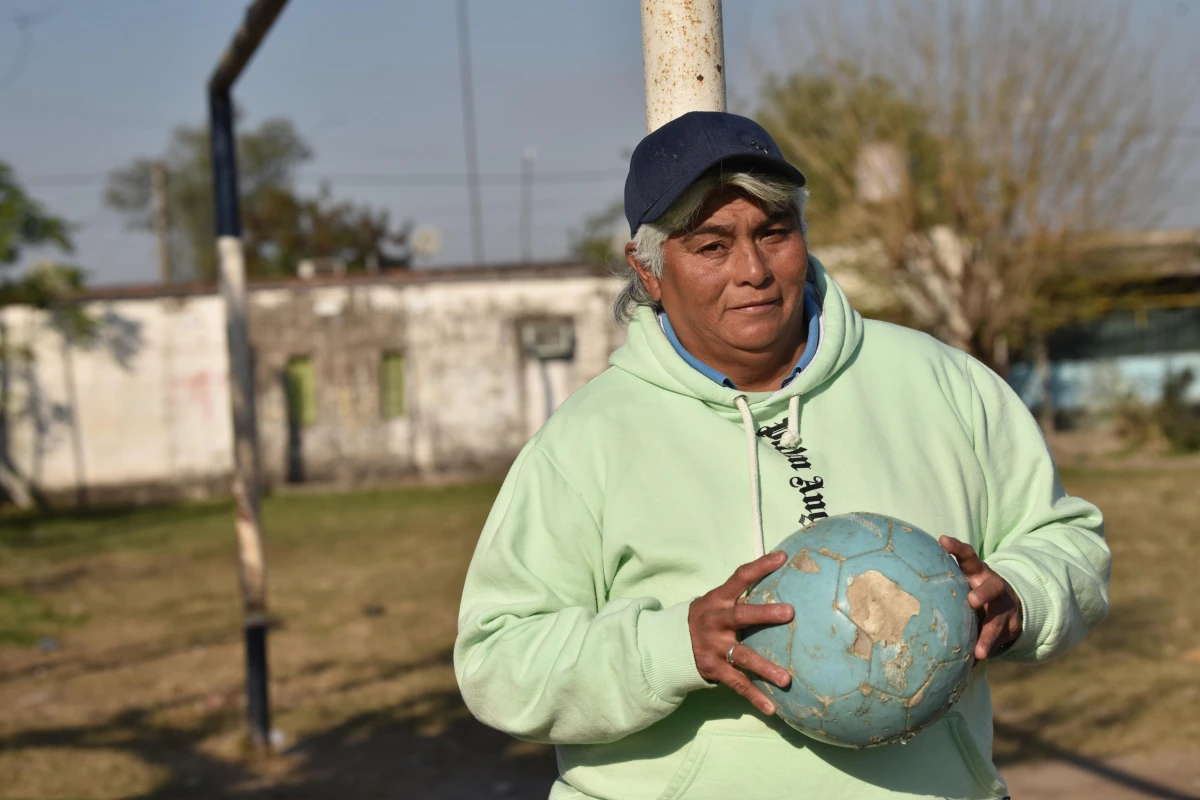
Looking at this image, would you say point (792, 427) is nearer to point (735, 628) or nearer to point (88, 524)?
point (735, 628)

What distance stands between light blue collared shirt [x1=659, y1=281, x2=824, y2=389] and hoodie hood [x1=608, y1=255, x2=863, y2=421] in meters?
0.03

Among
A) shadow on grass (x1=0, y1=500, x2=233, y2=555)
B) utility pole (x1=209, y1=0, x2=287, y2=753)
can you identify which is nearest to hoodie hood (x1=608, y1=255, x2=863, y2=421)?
utility pole (x1=209, y1=0, x2=287, y2=753)

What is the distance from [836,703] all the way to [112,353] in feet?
78.5

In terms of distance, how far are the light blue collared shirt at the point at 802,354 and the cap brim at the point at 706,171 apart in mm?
267

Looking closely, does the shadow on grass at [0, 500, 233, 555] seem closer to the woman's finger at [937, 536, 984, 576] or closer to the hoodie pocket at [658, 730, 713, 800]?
the hoodie pocket at [658, 730, 713, 800]

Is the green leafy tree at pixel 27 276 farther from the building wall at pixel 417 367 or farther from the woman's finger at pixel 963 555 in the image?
the woman's finger at pixel 963 555

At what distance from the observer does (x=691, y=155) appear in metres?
2.43

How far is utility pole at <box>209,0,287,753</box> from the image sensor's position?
715 centimetres

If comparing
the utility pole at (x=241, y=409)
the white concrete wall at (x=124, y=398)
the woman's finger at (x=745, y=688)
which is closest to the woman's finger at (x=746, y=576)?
the woman's finger at (x=745, y=688)

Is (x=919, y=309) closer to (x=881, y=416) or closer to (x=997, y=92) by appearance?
(x=997, y=92)

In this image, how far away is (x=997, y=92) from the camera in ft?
65.4

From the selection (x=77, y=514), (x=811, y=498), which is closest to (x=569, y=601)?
(x=811, y=498)

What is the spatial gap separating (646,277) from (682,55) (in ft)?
1.97

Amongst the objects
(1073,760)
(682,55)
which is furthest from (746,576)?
(1073,760)
